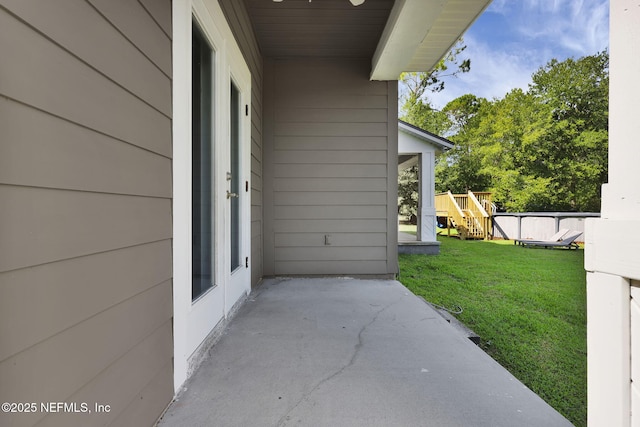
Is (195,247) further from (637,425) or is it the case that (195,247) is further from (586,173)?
(586,173)

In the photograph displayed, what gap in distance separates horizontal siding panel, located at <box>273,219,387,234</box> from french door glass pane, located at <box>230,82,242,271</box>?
41.3 inches

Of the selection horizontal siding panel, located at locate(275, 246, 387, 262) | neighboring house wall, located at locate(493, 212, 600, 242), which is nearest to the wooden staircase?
neighboring house wall, located at locate(493, 212, 600, 242)

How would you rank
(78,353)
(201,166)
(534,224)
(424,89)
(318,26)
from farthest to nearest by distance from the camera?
(424,89)
(534,224)
(318,26)
(201,166)
(78,353)

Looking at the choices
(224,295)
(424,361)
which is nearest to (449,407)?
(424,361)

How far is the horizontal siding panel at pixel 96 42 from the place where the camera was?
66 cm

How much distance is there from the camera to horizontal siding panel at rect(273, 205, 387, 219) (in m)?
3.58

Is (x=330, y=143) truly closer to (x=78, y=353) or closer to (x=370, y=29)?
(x=370, y=29)

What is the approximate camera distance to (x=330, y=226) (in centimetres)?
360

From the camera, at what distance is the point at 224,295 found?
2047 millimetres

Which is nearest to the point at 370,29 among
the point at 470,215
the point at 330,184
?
the point at 330,184

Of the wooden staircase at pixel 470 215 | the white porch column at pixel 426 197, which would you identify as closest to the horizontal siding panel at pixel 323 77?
the white porch column at pixel 426 197

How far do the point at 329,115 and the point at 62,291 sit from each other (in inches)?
126

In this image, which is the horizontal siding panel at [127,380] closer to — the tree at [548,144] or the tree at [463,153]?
the tree at [548,144]

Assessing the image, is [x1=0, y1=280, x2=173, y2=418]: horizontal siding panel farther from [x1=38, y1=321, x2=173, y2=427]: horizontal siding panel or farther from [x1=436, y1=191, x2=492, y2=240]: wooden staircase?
[x1=436, y1=191, x2=492, y2=240]: wooden staircase
